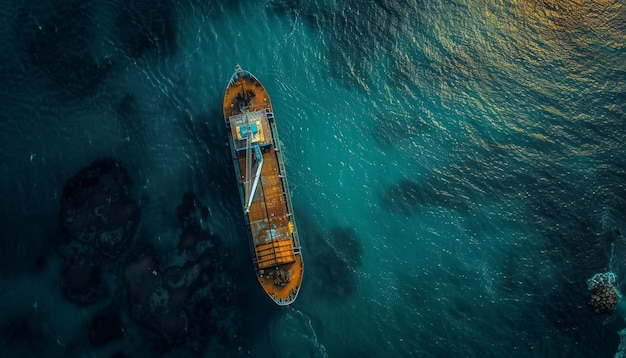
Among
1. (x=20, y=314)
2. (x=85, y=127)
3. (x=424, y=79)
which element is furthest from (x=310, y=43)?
(x=20, y=314)

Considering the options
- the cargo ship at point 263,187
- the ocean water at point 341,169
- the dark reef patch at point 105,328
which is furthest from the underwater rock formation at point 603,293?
the dark reef patch at point 105,328

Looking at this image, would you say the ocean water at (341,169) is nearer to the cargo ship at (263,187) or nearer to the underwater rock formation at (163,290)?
the underwater rock formation at (163,290)

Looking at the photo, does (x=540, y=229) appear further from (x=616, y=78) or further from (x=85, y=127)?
(x=85, y=127)

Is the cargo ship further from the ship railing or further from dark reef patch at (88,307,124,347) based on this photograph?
dark reef patch at (88,307,124,347)

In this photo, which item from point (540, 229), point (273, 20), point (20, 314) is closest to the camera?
point (20, 314)

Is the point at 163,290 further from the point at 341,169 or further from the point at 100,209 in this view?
the point at 341,169

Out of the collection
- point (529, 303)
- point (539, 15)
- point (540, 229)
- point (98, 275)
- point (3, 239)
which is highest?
point (539, 15)

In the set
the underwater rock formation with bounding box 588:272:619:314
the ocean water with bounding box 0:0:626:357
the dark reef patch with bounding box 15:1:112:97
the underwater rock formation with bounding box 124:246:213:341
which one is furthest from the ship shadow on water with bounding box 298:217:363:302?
the dark reef patch with bounding box 15:1:112:97
